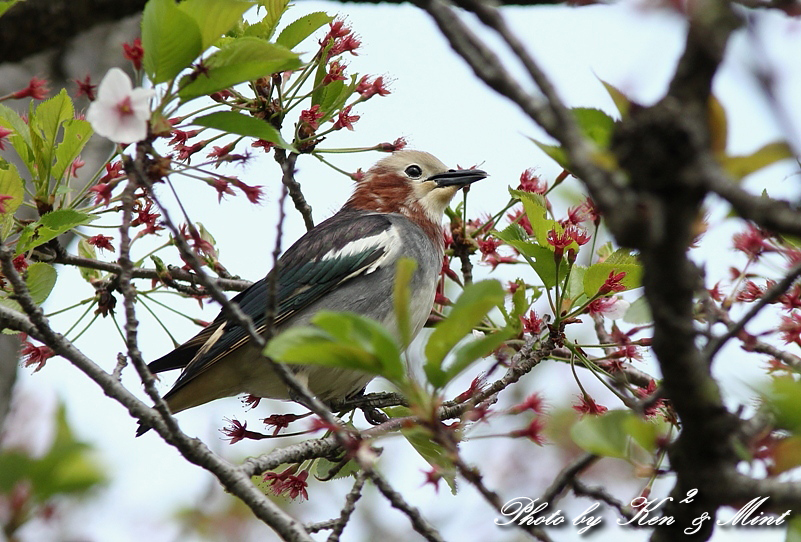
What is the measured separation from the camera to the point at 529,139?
97.1 inches

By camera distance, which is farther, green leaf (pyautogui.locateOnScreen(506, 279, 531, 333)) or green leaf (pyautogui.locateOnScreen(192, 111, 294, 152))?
green leaf (pyautogui.locateOnScreen(506, 279, 531, 333))

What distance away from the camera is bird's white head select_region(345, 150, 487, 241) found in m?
6.99

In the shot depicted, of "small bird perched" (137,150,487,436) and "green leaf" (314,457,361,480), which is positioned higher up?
"small bird perched" (137,150,487,436)

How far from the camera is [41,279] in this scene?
4.40 meters

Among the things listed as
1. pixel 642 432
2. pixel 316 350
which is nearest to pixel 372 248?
pixel 316 350

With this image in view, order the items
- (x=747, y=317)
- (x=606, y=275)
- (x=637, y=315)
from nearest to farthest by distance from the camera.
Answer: (x=747, y=317), (x=606, y=275), (x=637, y=315)

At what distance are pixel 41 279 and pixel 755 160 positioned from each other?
3580mm

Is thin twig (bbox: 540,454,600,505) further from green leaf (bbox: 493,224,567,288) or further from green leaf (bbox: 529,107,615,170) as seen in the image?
green leaf (bbox: 493,224,567,288)

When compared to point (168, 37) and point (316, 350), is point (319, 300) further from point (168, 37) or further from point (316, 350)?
point (316, 350)

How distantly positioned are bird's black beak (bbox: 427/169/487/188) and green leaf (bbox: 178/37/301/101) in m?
3.48

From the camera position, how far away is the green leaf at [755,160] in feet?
6.52

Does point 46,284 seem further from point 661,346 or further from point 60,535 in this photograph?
point 661,346

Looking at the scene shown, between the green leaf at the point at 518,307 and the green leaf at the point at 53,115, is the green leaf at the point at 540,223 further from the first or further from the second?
the green leaf at the point at 53,115

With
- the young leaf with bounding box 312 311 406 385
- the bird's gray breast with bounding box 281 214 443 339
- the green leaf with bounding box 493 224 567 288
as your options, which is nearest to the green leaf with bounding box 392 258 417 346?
the young leaf with bounding box 312 311 406 385
